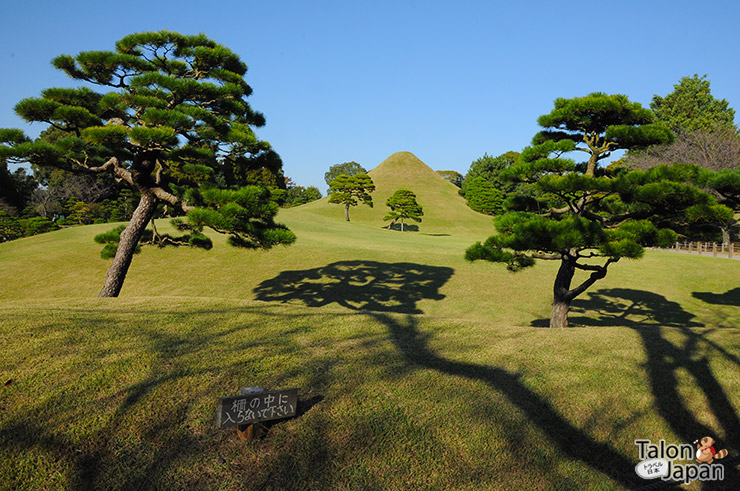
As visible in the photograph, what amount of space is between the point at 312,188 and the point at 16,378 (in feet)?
312

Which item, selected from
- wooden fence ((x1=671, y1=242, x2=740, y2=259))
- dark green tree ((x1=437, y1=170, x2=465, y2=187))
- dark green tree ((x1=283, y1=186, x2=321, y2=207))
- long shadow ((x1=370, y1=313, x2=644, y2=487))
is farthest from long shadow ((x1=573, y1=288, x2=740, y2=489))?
dark green tree ((x1=437, y1=170, x2=465, y2=187))

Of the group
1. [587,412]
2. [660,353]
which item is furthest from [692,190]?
[587,412]

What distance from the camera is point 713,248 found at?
1162 inches

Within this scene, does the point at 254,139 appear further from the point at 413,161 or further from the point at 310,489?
the point at 413,161

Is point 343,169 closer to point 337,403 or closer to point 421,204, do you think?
point 421,204

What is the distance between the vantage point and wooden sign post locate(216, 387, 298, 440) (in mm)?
3734

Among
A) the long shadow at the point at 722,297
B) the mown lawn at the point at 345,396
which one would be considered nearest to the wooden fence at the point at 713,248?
the long shadow at the point at 722,297

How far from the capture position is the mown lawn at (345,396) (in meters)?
3.76

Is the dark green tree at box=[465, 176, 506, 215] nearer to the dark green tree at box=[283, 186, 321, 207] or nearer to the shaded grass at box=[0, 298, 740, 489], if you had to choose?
the dark green tree at box=[283, 186, 321, 207]

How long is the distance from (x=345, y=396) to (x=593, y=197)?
8881 mm

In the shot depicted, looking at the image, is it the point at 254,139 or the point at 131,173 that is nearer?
the point at 254,139

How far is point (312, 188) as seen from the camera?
98062 mm

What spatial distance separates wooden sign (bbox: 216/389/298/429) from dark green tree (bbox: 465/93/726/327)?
6.69 m

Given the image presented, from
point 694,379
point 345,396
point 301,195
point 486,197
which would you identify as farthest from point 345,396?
point 301,195
